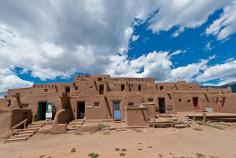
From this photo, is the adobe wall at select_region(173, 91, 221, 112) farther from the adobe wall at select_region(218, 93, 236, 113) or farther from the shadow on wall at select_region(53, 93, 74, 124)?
the shadow on wall at select_region(53, 93, 74, 124)

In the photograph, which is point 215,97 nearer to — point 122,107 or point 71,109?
point 122,107

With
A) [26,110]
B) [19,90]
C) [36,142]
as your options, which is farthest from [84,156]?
[19,90]

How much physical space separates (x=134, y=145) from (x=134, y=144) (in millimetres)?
228

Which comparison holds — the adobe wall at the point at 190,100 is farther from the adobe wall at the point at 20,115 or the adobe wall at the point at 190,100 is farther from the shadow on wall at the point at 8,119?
the shadow on wall at the point at 8,119

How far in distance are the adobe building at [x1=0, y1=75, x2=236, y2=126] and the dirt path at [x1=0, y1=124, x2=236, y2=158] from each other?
3419 mm

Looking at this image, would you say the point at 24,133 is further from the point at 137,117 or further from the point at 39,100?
the point at 137,117

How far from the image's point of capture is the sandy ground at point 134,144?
37.6 ft

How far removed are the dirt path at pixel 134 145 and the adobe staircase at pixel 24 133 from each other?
2.29 ft

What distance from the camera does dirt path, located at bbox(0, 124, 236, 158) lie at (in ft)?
37.6

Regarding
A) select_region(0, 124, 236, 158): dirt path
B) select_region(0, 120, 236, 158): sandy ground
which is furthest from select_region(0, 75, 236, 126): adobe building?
select_region(0, 124, 236, 158): dirt path

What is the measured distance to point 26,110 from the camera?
794 inches

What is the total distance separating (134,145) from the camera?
1278 cm

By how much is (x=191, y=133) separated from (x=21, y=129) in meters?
15.5

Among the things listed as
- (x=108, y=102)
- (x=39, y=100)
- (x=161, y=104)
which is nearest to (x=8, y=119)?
(x=39, y=100)
